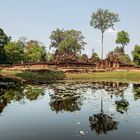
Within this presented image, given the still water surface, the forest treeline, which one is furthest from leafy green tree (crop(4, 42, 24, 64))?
the still water surface

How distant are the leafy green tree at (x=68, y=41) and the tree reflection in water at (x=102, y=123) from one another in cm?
9902

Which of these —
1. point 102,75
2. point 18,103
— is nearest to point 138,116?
point 18,103

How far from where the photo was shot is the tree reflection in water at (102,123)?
570 inches

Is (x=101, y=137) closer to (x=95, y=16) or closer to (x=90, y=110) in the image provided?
(x=90, y=110)

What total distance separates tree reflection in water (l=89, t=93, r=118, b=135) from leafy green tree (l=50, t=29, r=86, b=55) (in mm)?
99023

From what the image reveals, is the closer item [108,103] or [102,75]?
[108,103]

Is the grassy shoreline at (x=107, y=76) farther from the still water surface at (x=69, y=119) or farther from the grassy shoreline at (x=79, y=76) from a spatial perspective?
the still water surface at (x=69, y=119)

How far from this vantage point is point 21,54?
9025 cm

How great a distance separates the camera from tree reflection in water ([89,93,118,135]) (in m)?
A: 14.5

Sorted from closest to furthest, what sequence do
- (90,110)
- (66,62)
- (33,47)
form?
(90,110) → (66,62) → (33,47)

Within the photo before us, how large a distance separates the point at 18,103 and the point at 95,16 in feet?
242

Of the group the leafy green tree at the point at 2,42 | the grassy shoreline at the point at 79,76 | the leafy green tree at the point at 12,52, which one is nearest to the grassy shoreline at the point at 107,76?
the grassy shoreline at the point at 79,76

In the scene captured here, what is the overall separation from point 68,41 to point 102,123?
3997 inches

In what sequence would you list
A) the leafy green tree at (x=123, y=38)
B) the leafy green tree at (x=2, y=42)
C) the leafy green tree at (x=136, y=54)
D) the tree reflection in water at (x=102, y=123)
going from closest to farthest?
the tree reflection in water at (x=102, y=123)
the leafy green tree at (x=2, y=42)
the leafy green tree at (x=136, y=54)
the leafy green tree at (x=123, y=38)
